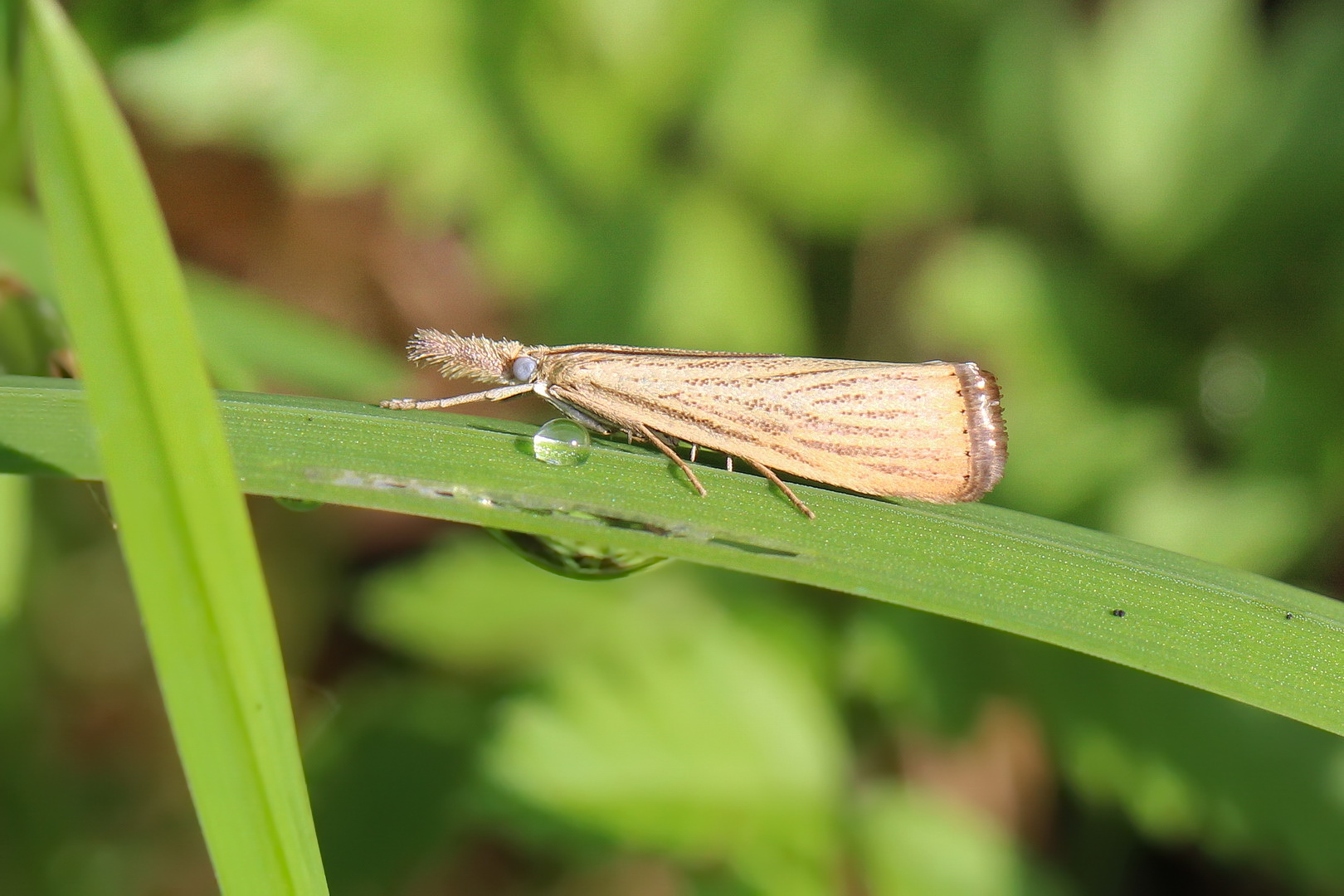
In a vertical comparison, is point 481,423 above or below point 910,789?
above

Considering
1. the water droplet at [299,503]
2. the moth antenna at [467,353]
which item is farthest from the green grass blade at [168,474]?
the moth antenna at [467,353]

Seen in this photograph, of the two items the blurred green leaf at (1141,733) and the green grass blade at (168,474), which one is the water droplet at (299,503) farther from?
the blurred green leaf at (1141,733)

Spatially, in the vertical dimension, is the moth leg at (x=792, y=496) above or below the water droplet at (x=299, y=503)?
below

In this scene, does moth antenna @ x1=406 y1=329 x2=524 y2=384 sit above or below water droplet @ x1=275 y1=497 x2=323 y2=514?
below

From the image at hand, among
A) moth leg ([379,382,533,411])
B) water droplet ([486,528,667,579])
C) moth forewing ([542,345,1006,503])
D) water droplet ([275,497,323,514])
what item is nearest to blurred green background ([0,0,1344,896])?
moth leg ([379,382,533,411])

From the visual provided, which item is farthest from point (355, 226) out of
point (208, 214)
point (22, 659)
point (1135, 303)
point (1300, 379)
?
point (1300, 379)

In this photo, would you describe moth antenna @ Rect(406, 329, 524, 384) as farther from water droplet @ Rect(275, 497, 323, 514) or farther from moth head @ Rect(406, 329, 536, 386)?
water droplet @ Rect(275, 497, 323, 514)

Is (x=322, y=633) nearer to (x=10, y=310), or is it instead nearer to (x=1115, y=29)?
(x=10, y=310)
